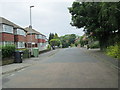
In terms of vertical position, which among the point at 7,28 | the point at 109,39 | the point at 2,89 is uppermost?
the point at 7,28

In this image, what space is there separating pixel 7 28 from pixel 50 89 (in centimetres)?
2497

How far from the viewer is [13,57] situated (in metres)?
17.3

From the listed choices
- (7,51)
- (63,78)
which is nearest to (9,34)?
(7,51)

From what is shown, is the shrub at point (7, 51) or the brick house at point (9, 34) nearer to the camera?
the shrub at point (7, 51)

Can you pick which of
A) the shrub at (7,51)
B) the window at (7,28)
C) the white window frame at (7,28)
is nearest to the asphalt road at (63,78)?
the shrub at (7,51)

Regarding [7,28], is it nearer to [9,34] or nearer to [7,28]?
[7,28]

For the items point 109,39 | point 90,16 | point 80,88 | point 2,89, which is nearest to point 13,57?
point 2,89

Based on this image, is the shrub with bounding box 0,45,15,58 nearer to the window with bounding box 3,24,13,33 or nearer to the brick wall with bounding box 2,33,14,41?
the brick wall with bounding box 2,33,14,41

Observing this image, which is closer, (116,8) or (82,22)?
(116,8)

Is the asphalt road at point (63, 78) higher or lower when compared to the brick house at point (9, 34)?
lower

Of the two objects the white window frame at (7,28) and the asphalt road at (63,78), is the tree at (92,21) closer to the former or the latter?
the white window frame at (7,28)

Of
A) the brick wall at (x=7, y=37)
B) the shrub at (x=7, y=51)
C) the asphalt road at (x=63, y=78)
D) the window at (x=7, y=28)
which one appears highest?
the window at (x=7, y=28)

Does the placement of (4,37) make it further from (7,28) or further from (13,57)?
(13,57)

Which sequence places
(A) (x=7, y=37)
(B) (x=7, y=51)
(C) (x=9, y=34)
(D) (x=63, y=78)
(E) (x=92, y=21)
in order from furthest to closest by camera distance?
(C) (x=9, y=34) → (A) (x=7, y=37) → (E) (x=92, y=21) → (B) (x=7, y=51) → (D) (x=63, y=78)
